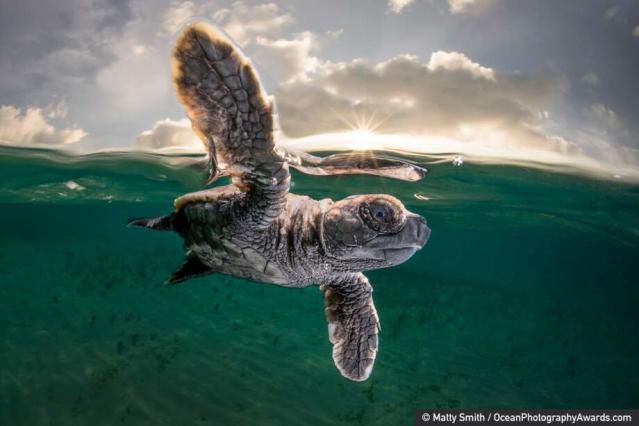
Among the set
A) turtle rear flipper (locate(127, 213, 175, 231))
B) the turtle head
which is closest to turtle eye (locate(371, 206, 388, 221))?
the turtle head

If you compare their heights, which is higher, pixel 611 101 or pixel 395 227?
pixel 611 101

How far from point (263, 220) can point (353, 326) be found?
2215 millimetres

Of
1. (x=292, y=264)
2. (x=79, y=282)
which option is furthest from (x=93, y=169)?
(x=292, y=264)

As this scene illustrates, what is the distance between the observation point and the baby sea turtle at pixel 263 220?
2.00 meters

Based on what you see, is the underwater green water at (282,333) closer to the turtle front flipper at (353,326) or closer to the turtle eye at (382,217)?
the turtle front flipper at (353,326)

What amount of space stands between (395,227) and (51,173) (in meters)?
19.1

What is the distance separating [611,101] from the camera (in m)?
7.86

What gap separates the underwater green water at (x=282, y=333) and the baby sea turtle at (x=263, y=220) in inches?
162

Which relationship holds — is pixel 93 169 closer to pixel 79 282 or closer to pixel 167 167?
pixel 167 167

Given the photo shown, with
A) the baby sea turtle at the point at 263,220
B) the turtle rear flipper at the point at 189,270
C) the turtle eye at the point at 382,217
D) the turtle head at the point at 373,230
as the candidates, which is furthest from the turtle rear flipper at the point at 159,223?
the turtle eye at the point at 382,217

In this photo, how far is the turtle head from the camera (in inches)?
111

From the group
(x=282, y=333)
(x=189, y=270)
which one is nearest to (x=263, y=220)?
(x=189, y=270)

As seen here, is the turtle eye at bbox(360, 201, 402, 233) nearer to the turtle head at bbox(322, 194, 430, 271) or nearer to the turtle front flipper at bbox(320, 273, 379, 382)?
the turtle head at bbox(322, 194, 430, 271)

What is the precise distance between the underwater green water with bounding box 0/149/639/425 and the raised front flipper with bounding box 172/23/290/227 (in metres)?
6.26
